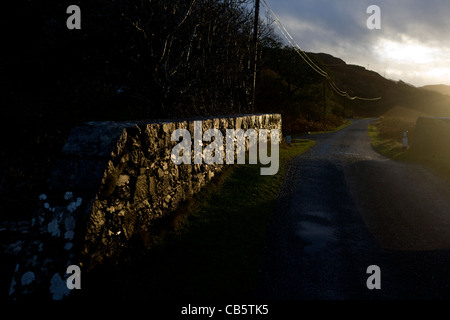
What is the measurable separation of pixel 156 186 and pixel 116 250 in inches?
55.5

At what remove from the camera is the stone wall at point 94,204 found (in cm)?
329

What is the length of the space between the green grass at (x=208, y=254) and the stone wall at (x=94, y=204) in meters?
0.48

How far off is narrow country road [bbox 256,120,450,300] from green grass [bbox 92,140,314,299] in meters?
0.34

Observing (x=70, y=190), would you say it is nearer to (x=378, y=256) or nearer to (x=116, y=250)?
(x=116, y=250)

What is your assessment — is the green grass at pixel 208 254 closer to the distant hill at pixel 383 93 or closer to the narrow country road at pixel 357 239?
the narrow country road at pixel 357 239

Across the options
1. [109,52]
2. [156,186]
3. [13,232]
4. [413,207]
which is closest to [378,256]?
[413,207]

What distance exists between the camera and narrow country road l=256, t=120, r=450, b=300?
3.88 m

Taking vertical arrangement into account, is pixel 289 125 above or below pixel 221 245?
above

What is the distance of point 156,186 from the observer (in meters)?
5.18

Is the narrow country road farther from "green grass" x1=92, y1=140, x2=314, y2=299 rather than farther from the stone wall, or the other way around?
the stone wall

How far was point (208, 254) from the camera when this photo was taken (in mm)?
4598

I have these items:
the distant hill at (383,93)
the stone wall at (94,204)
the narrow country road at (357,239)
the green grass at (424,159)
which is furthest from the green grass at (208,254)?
the distant hill at (383,93)

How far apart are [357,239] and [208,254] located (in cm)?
290

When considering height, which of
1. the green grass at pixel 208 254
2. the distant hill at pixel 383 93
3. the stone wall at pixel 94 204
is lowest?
the green grass at pixel 208 254
